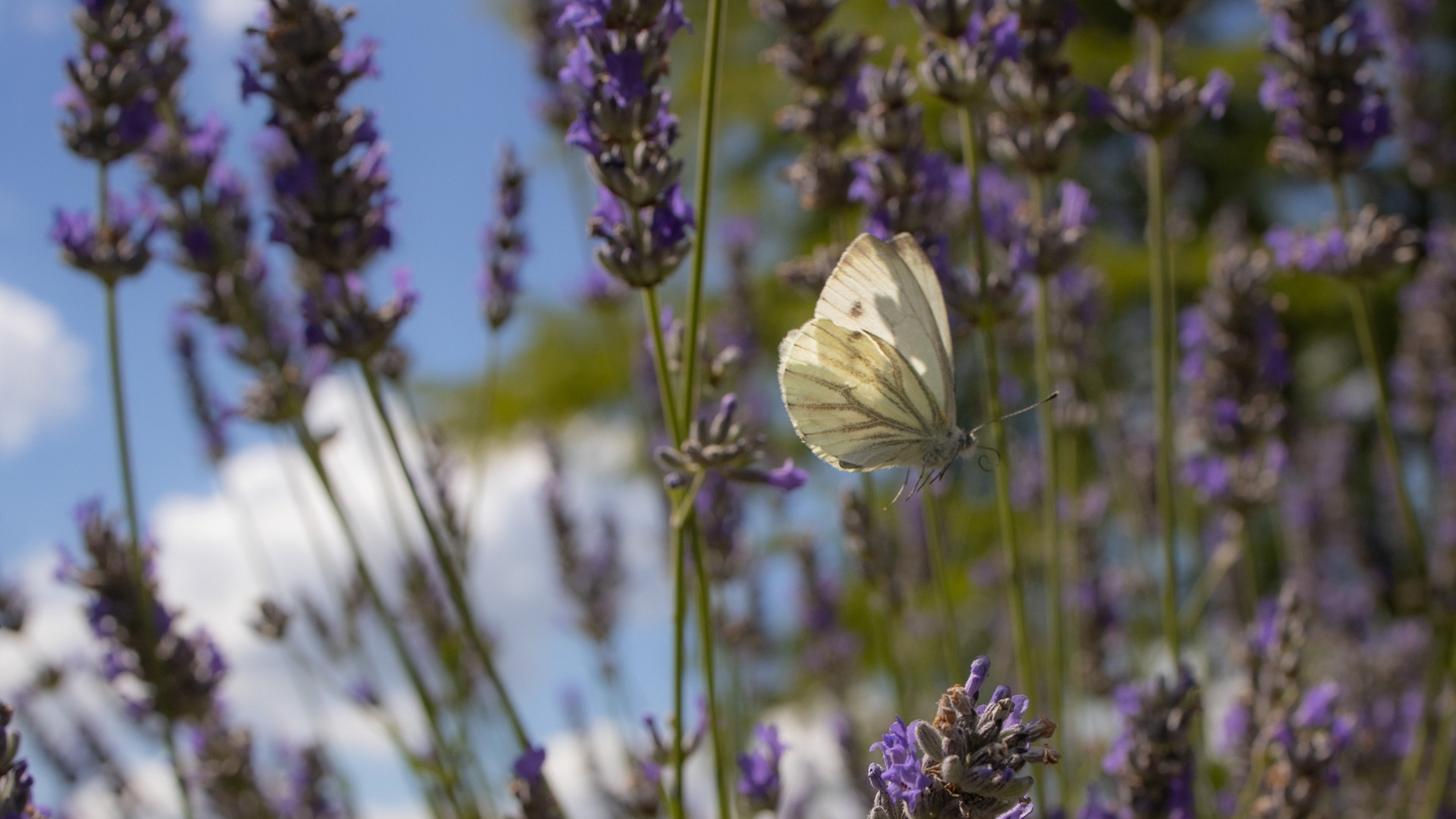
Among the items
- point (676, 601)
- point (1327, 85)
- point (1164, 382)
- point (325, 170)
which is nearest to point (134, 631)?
point (325, 170)

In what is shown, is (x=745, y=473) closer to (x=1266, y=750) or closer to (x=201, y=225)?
(x=1266, y=750)

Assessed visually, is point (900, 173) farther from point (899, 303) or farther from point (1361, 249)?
point (1361, 249)

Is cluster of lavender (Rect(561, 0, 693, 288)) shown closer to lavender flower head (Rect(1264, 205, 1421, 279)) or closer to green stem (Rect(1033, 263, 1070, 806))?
green stem (Rect(1033, 263, 1070, 806))

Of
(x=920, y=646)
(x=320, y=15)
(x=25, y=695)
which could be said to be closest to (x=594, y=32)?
(x=320, y=15)

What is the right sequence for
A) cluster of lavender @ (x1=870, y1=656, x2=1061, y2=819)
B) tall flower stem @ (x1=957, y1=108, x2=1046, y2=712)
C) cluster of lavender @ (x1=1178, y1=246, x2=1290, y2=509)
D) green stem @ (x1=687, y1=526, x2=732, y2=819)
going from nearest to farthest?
cluster of lavender @ (x1=870, y1=656, x2=1061, y2=819) → green stem @ (x1=687, y1=526, x2=732, y2=819) → tall flower stem @ (x1=957, y1=108, x2=1046, y2=712) → cluster of lavender @ (x1=1178, y1=246, x2=1290, y2=509)

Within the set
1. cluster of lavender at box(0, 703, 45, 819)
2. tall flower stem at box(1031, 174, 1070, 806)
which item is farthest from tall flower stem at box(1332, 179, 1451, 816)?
cluster of lavender at box(0, 703, 45, 819)

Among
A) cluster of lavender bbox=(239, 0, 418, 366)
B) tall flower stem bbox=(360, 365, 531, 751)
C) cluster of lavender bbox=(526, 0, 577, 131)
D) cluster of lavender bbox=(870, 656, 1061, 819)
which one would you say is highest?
cluster of lavender bbox=(526, 0, 577, 131)

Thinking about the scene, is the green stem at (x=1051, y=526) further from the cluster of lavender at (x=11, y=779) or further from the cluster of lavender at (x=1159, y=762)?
the cluster of lavender at (x=11, y=779)

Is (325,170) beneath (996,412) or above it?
above
